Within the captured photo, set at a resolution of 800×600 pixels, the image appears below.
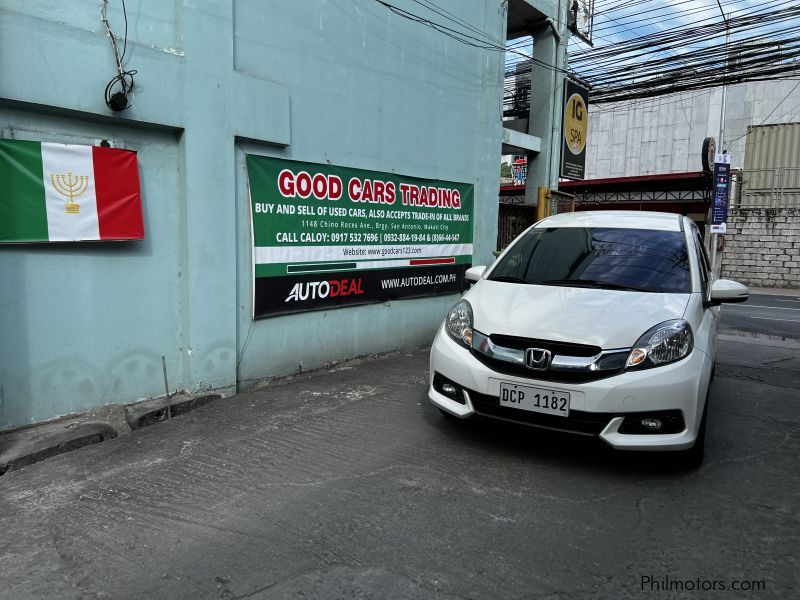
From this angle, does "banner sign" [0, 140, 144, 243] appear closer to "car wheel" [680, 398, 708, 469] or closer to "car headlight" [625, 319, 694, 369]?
"car headlight" [625, 319, 694, 369]

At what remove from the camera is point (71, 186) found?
4188 mm

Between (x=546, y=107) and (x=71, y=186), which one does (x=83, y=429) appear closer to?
(x=71, y=186)

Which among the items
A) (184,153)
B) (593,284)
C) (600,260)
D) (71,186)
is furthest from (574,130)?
(71,186)

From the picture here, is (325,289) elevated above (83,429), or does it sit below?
above

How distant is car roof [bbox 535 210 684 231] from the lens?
4.77 m

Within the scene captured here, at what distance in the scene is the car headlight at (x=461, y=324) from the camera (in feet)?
12.6

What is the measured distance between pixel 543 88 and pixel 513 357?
827 cm

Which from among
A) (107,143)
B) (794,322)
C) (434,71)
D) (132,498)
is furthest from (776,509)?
(794,322)

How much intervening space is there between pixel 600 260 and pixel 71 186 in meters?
4.05

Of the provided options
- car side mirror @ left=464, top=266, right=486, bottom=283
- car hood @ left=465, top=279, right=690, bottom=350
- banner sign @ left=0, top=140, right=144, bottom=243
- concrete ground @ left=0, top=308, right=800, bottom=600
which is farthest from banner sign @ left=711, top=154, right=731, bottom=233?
banner sign @ left=0, top=140, right=144, bottom=243

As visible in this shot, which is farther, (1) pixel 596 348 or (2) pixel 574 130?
(2) pixel 574 130

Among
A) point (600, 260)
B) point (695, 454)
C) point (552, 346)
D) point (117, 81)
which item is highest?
point (117, 81)

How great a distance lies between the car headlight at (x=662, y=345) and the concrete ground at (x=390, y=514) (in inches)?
22.9

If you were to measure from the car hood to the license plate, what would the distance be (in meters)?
0.32
